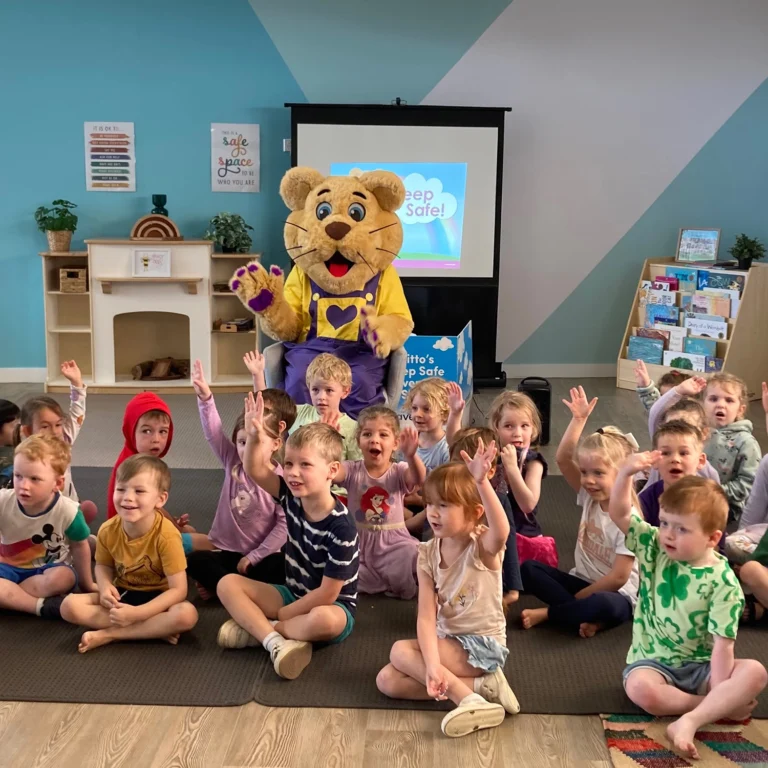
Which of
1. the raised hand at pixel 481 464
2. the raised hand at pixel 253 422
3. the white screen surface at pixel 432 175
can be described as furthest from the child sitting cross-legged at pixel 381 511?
the white screen surface at pixel 432 175

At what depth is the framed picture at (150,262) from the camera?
5734 mm

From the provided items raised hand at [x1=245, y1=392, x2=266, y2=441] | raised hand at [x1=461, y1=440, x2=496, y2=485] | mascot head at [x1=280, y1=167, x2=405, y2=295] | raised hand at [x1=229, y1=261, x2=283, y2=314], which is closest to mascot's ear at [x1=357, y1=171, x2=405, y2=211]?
mascot head at [x1=280, y1=167, x2=405, y2=295]

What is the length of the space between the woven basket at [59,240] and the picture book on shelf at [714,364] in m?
4.10

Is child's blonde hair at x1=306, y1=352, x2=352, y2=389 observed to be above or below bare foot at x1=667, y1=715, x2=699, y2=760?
above

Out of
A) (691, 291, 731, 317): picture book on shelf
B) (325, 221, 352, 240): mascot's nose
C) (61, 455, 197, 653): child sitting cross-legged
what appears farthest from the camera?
(691, 291, 731, 317): picture book on shelf

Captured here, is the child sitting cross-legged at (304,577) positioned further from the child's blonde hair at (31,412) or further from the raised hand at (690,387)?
the raised hand at (690,387)

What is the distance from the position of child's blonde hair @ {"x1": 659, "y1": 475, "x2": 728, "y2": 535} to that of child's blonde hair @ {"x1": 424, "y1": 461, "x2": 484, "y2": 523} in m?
0.44

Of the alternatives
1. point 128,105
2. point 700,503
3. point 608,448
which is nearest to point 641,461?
point 700,503

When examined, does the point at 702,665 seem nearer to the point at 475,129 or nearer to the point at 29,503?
the point at 29,503

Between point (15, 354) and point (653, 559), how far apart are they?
16.9 feet

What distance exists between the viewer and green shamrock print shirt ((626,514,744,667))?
209cm

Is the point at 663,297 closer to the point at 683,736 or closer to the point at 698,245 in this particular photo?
the point at 698,245

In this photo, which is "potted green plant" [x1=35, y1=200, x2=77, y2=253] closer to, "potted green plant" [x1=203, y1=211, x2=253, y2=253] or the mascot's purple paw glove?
"potted green plant" [x1=203, y1=211, x2=253, y2=253]

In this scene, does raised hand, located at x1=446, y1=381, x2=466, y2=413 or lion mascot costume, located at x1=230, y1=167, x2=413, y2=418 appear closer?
raised hand, located at x1=446, y1=381, x2=466, y2=413
